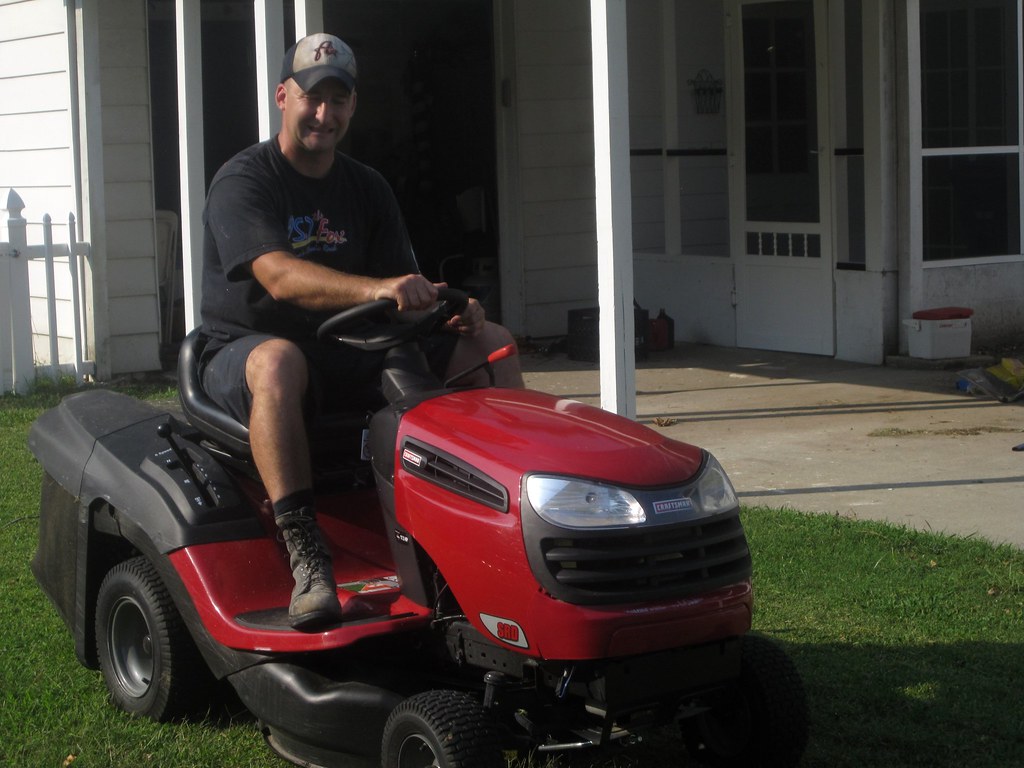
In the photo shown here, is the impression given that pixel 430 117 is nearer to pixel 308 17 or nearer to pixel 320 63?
pixel 308 17

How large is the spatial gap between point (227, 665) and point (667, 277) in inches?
341

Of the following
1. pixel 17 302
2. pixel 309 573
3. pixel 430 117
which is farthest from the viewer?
pixel 430 117

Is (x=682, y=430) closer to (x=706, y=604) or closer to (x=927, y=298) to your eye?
(x=927, y=298)

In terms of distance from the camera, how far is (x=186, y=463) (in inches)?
160

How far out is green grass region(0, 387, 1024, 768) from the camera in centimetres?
395

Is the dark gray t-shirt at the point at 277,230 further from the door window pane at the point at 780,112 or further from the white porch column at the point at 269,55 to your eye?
the door window pane at the point at 780,112

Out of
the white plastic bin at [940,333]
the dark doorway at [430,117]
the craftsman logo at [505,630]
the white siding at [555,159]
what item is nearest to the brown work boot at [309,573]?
the craftsman logo at [505,630]

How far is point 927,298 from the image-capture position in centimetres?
1026

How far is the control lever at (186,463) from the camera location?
3.95 meters

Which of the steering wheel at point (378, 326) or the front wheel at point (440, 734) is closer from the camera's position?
the front wheel at point (440, 734)

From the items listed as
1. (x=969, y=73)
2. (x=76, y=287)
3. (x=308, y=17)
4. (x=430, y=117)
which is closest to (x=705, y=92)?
(x=969, y=73)

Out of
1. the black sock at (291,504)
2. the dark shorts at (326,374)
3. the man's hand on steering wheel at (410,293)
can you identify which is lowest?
the black sock at (291,504)

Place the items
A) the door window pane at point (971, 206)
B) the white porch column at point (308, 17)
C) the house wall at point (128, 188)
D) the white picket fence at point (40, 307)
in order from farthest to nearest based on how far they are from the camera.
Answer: the house wall at point (128, 188) → the door window pane at point (971, 206) → the white picket fence at point (40, 307) → the white porch column at point (308, 17)

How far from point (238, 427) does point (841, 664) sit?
202cm
